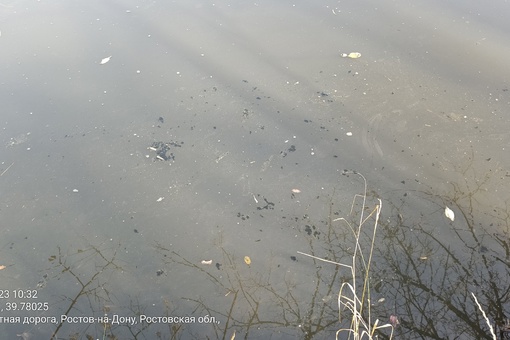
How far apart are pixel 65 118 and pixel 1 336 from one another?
147 centimetres

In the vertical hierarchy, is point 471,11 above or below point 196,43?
above

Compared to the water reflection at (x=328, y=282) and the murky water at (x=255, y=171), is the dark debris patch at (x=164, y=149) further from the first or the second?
the water reflection at (x=328, y=282)

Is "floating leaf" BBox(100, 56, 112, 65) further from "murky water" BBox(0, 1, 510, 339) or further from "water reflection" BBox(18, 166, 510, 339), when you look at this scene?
"water reflection" BBox(18, 166, 510, 339)

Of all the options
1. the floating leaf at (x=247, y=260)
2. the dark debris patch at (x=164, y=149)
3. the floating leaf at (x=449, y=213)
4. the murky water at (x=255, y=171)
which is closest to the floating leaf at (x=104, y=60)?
the murky water at (x=255, y=171)

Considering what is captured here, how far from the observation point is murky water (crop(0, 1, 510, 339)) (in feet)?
6.63

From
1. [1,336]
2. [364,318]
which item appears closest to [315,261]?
[364,318]

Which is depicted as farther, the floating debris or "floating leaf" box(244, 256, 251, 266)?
the floating debris

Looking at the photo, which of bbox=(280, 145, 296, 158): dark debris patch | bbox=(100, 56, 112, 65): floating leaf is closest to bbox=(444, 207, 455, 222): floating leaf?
bbox=(280, 145, 296, 158): dark debris patch

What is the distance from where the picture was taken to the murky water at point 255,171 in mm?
2021

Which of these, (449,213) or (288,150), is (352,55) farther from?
(449,213)

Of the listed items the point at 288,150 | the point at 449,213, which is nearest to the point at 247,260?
the point at 288,150

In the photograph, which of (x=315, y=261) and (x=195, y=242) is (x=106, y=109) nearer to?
(x=195, y=242)

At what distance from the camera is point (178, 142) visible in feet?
8.83

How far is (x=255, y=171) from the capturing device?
2.53 meters
